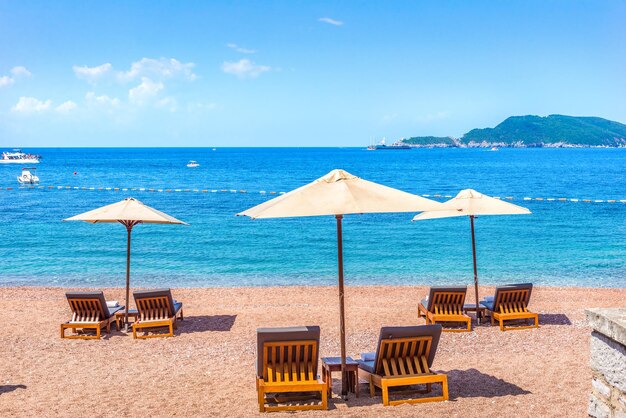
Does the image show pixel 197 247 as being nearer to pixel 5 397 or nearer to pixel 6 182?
pixel 5 397

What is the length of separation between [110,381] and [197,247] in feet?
61.2

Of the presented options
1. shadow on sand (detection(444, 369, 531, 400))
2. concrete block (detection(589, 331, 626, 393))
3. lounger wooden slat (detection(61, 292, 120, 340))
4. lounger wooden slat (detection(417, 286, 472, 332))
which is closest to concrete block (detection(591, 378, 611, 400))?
concrete block (detection(589, 331, 626, 393))

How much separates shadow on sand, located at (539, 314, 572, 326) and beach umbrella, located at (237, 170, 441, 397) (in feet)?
19.5

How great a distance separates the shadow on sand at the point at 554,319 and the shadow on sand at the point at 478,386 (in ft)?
13.2

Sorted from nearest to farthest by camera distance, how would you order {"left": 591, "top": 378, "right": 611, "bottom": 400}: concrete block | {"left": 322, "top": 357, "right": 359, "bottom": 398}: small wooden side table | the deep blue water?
{"left": 591, "top": 378, "right": 611, "bottom": 400}: concrete block, {"left": 322, "top": 357, "right": 359, "bottom": 398}: small wooden side table, the deep blue water

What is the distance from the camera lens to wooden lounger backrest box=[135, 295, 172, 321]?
11477 millimetres

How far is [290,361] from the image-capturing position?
7.55 metres

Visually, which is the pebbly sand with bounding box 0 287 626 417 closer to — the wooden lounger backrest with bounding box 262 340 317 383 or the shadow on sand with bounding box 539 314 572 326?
the shadow on sand with bounding box 539 314 572 326

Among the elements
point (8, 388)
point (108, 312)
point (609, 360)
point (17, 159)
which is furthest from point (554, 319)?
point (17, 159)

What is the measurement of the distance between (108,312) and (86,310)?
402 mm

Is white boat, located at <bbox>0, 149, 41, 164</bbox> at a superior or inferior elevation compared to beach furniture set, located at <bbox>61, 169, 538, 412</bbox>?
superior

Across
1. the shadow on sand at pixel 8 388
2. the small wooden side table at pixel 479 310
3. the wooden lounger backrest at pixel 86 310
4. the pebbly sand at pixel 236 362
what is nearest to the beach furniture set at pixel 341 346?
the pebbly sand at pixel 236 362

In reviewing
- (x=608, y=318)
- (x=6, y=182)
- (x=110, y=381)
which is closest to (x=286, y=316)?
(x=110, y=381)

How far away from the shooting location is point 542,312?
13258 millimetres
